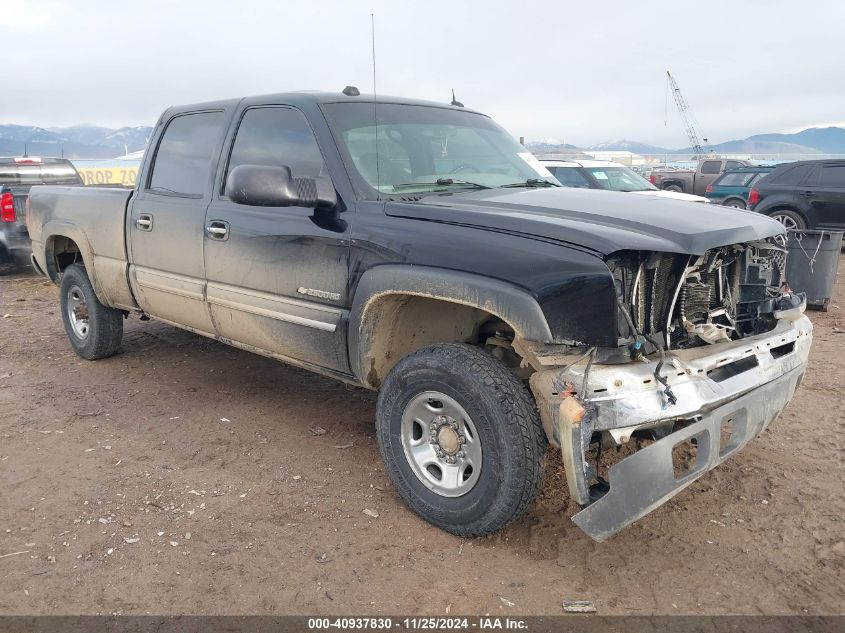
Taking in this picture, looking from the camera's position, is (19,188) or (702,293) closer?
(702,293)

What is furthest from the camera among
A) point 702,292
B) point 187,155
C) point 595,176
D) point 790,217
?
point 790,217

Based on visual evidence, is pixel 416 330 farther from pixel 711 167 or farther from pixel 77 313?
pixel 711 167

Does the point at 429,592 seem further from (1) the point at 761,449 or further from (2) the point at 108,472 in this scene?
(1) the point at 761,449

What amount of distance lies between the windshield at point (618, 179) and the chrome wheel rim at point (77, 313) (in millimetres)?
8022

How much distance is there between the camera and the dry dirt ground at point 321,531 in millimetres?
2615

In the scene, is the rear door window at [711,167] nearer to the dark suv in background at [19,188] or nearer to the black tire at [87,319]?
the dark suv in background at [19,188]

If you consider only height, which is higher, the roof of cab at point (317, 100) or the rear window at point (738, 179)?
the roof of cab at point (317, 100)

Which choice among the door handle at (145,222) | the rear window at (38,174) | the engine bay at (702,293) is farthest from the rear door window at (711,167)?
the door handle at (145,222)

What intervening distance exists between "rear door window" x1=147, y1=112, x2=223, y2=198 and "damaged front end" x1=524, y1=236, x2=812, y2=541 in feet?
8.32

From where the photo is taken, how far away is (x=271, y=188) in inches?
120

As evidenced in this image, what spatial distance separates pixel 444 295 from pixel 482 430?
0.57m

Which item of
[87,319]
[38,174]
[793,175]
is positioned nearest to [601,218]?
[87,319]

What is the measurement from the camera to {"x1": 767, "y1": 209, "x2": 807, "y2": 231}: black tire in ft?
38.9

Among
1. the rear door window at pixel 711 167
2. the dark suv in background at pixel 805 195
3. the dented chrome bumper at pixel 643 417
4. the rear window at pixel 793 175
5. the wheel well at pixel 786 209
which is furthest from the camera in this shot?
the rear door window at pixel 711 167
